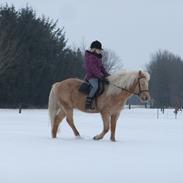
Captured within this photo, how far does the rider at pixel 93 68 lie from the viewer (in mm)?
12211

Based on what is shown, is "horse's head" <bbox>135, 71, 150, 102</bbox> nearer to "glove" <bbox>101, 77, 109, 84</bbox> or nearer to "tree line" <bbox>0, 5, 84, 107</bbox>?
"glove" <bbox>101, 77, 109, 84</bbox>

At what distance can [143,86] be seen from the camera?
39.7 ft

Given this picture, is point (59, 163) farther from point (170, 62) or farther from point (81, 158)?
point (170, 62)

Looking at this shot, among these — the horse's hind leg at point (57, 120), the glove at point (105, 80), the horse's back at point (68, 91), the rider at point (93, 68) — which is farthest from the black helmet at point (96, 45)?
the horse's hind leg at point (57, 120)

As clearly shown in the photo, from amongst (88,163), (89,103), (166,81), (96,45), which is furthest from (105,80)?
(166,81)

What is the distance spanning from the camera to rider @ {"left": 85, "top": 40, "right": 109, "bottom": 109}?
1221cm

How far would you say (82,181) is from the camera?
21.4 feet

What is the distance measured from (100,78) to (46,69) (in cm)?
4521

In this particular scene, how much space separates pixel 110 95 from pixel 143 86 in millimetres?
746

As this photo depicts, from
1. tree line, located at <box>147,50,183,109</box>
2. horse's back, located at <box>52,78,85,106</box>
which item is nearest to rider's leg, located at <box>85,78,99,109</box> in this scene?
horse's back, located at <box>52,78,85,106</box>

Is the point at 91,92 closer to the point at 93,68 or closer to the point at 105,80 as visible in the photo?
the point at 105,80

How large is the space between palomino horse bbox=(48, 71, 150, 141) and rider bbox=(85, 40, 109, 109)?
190mm

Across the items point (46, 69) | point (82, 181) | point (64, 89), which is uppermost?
point (46, 69)

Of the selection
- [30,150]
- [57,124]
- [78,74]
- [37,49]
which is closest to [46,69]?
[37,49]
